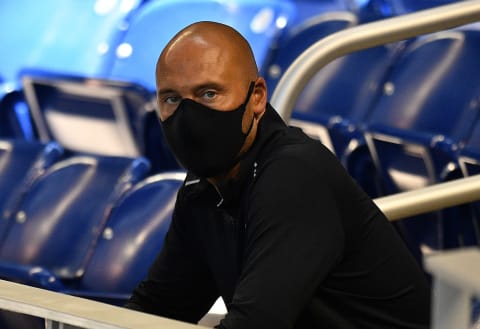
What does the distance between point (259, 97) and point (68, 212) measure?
5.37ft

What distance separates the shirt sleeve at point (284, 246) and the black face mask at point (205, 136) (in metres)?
0.07

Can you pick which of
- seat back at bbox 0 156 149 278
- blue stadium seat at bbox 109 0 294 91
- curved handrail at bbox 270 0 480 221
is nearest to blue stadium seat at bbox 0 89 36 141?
blue stadium seat at bbox 109 0 294 91

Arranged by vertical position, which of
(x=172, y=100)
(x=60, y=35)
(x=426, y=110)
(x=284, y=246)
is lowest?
(x=60, y=35)

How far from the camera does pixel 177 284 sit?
1220 mm

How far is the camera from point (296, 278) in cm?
97

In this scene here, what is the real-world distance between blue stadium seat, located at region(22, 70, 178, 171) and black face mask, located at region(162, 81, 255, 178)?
200 centimetres

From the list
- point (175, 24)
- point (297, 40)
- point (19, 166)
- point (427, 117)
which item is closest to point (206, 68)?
point (427, 117)

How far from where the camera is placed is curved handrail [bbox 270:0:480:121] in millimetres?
1381

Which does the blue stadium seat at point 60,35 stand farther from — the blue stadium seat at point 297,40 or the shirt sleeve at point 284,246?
the shirt sleeve at point 284,246

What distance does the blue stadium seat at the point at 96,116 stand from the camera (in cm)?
316

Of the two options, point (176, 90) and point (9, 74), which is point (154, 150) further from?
point (176, 90)

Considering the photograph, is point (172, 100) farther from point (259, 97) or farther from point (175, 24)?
point (175, 24)

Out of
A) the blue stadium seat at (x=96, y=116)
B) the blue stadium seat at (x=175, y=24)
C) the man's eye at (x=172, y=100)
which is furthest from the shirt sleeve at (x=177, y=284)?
the blue stadium seat at (x=175, y=24)

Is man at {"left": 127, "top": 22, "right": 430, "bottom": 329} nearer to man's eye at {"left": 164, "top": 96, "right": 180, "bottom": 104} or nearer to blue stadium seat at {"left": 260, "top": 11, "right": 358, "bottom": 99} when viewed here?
man's eye at {"left": 164, "top": 96, "right": 180, "bottom": 104}
